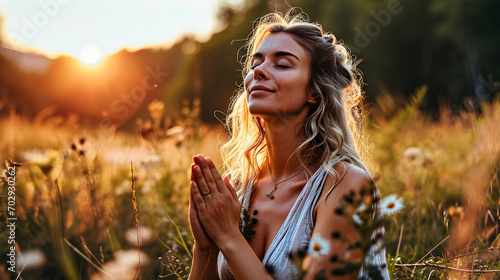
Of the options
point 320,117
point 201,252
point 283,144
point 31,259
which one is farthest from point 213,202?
point 31,259

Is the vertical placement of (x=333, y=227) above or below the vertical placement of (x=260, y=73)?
below

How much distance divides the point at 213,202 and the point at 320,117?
0.73m

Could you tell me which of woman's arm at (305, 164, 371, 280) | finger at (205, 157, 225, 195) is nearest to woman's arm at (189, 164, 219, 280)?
finger at (205, 157, 225, 195)


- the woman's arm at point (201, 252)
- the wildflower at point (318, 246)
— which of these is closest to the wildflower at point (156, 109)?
the woman's arm at point (201, 252)

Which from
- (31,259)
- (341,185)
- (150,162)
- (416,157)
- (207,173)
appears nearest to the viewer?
(207,173)

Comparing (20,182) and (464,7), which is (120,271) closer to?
(20,182)

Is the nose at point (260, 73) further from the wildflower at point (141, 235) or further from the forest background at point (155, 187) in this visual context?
the wildflower at point (141, 235)

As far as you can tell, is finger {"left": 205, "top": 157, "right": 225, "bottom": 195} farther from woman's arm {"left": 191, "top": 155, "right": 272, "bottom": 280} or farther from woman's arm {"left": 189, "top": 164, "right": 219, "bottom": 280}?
woman's arm {"left": 189, "top": 164, "right": 219, "bottom": 280}

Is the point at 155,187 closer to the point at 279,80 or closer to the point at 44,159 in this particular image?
the point at 44,159

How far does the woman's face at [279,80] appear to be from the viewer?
2240mm

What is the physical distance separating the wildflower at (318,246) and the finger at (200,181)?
0.43 metres

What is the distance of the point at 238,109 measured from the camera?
2986 mm

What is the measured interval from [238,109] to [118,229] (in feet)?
4.08

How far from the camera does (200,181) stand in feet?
6.38
